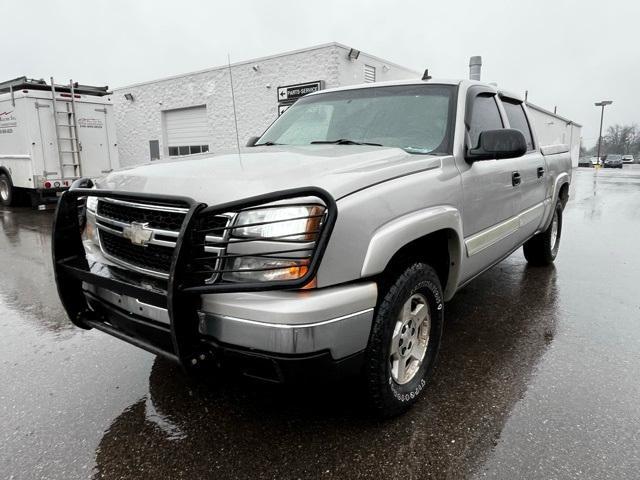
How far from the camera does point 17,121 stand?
11.5 meters

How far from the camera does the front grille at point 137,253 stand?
2283 mm

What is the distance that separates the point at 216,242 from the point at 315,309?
516 mm

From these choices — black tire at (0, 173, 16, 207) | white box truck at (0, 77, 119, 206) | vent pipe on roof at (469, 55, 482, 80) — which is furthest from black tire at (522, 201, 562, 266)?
black tire at (0, 173, 16, 207)

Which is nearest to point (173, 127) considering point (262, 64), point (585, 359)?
point (262, 64)

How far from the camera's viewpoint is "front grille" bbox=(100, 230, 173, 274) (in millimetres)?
2283

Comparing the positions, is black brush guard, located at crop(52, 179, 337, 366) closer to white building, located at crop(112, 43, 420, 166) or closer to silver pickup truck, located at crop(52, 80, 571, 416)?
silver pickup truck, located at crop(52, 80, 571, 416)

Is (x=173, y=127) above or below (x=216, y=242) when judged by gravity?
above

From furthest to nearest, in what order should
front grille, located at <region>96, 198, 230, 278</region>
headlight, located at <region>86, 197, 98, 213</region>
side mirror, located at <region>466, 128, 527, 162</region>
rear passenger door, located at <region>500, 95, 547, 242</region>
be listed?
rear passenger door, located at <region>500, 95, 547, 242</region> < side mirror, located at <region>466, 128, 527, 162</region> < headlight, located at <region>86, 197, 98, 213</region> < front grille, located at <region>96, 198, 230, 278</region>

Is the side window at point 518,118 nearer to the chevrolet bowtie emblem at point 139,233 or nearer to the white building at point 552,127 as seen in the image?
the chevrolet bowtie emblem at point 139,233

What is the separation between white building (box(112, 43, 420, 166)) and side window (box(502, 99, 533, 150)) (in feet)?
32.5

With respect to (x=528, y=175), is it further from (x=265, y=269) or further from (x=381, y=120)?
(x=265, y=269)

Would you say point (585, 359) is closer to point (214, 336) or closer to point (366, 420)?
point (366, 420)

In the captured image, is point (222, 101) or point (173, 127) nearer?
point (222, 101)

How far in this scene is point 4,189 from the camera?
1281 centimetres
